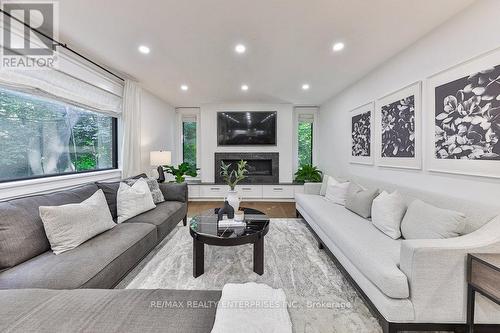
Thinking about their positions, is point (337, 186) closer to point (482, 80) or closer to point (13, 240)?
point (482, 80)

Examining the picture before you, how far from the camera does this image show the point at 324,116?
5578mm

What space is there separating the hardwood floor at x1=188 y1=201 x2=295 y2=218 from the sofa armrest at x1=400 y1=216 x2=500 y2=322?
116 inches

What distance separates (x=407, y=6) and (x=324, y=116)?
3730 millimetres

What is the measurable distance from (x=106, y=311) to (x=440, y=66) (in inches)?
129

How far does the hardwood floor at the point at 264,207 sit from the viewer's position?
4.47 metres

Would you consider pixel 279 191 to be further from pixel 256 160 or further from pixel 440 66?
pixel 440 66

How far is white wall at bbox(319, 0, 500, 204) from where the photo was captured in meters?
1.73

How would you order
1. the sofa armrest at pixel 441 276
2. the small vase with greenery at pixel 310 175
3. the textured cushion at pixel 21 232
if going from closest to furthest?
the sofa armrest at pixel 441 276 < the textured cushion at pixel 21 232 < the small vase with greenery at pixel 310 175

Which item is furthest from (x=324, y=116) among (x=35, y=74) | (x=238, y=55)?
(x=35, y=74)

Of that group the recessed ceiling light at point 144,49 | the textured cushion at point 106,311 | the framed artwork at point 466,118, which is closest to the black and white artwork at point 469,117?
the framed artwork at point 466,118

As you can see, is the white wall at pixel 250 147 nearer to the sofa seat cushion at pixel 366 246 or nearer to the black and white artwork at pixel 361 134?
the black and white artwork at pixel 361 134

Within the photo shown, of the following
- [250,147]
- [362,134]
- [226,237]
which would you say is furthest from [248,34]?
[250,147]

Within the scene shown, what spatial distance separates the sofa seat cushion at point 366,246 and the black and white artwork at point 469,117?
3.28 ft

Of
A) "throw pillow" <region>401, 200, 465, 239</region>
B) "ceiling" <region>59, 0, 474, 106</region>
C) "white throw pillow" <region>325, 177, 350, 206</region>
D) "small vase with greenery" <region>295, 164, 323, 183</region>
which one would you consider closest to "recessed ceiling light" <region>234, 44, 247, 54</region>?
"ceiling" <region>59, 0, 474, 106</region>
